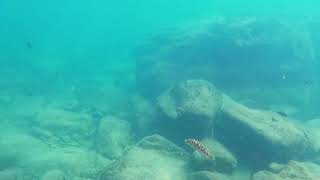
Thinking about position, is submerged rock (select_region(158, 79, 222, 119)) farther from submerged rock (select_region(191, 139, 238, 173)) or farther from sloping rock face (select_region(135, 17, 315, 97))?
sloping rock face (select_region(135, 17, 315, 97))

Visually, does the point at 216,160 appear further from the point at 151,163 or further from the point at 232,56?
the point at 232,56

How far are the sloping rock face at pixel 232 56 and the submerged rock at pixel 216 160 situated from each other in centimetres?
822

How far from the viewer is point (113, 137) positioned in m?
16.6

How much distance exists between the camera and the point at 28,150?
49.9ft

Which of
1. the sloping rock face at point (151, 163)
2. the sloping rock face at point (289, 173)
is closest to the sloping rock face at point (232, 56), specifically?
the sloping rock face at point (151, 163)

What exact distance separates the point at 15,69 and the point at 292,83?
1987cm

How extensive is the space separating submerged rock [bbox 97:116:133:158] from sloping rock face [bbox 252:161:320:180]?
5.43m

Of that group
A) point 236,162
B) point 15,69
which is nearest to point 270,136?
point 236,162

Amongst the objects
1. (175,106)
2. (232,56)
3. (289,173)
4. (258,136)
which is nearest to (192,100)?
(175,106)

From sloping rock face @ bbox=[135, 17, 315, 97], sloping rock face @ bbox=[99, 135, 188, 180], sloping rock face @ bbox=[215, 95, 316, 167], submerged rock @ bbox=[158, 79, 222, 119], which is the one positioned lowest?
sloping rock face @ bbox=[99, 135, 188, 180]

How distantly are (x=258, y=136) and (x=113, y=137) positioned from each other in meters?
5.65

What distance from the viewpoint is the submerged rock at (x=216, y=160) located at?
40.3ft

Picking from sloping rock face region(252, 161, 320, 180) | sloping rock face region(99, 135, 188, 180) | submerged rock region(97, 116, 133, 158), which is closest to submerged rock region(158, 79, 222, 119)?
sloping rock face region(99, 135, 188, 180)

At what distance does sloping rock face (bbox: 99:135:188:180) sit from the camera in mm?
11438
